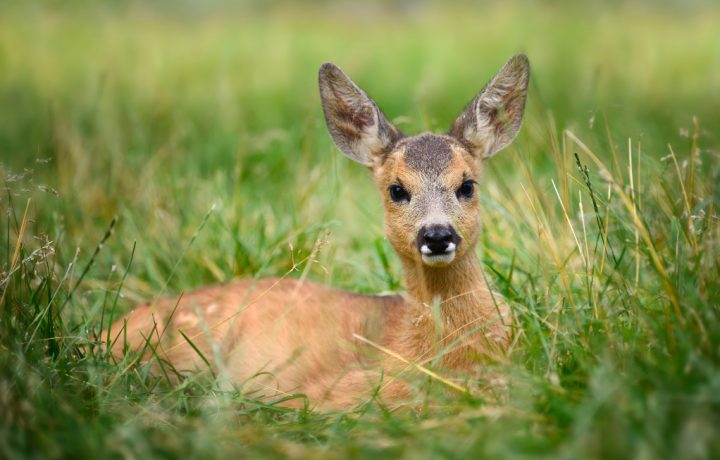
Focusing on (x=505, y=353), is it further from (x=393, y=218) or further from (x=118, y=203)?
(x=118, y=203)

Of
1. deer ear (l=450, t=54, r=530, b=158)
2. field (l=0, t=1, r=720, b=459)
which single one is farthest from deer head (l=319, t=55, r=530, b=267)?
field (l=0, t=1, r=720, b=459)

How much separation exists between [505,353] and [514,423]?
0.98 m

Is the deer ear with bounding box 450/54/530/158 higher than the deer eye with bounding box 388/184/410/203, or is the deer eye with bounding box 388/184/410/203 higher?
the deer ear with bounding box 450/54/530/158

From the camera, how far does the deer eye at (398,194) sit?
4352 millimetres

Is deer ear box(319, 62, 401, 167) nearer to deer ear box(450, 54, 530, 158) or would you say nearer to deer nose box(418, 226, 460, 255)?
deer ear box(450, 54, 530, 158)

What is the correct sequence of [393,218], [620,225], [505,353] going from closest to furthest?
1. [505,353]
2. [620,225]
3. [393,218]

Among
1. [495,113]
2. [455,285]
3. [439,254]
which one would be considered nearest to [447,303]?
[455,285]

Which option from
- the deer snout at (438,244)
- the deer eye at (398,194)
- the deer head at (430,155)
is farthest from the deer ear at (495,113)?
the deer snout at (438,244)

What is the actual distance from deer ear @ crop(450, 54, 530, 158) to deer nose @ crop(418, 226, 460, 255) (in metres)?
0.80

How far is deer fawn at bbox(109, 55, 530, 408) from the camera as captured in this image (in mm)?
4039

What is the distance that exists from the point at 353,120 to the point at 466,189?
760 mm

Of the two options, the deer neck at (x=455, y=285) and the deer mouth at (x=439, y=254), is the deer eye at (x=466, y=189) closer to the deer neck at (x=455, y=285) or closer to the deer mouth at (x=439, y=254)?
the deer neck at (x=455, y=285)

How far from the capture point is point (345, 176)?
6.14 meters

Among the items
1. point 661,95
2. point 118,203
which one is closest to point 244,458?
point 118,203
